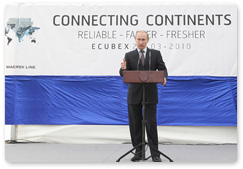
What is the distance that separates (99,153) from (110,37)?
1759mm

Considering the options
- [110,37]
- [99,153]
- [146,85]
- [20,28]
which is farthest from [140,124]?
[20,28]

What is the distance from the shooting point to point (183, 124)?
574 cm

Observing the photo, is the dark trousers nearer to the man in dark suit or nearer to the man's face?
the man in dark suit

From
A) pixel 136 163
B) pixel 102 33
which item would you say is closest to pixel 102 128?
pixel 102 33

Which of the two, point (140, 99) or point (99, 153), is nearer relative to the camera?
point (140, 99)

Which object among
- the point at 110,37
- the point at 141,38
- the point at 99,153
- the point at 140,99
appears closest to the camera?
the point at 141,38

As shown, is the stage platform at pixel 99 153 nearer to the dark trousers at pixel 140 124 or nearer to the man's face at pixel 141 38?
the dark trousers at pixel 140 124

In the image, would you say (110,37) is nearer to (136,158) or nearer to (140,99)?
(140,99)

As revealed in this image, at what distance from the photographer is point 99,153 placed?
498 centimetres

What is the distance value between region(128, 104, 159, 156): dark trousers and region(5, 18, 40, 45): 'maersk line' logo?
230 centimetres

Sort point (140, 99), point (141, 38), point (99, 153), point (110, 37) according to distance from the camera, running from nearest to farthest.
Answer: point (141, 38), point (140, 99), point (99, 153), point (110, 37)

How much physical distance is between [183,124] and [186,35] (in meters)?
1.28

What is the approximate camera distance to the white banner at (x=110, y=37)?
5.73 m

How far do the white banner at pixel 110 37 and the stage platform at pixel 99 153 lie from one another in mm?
1048
